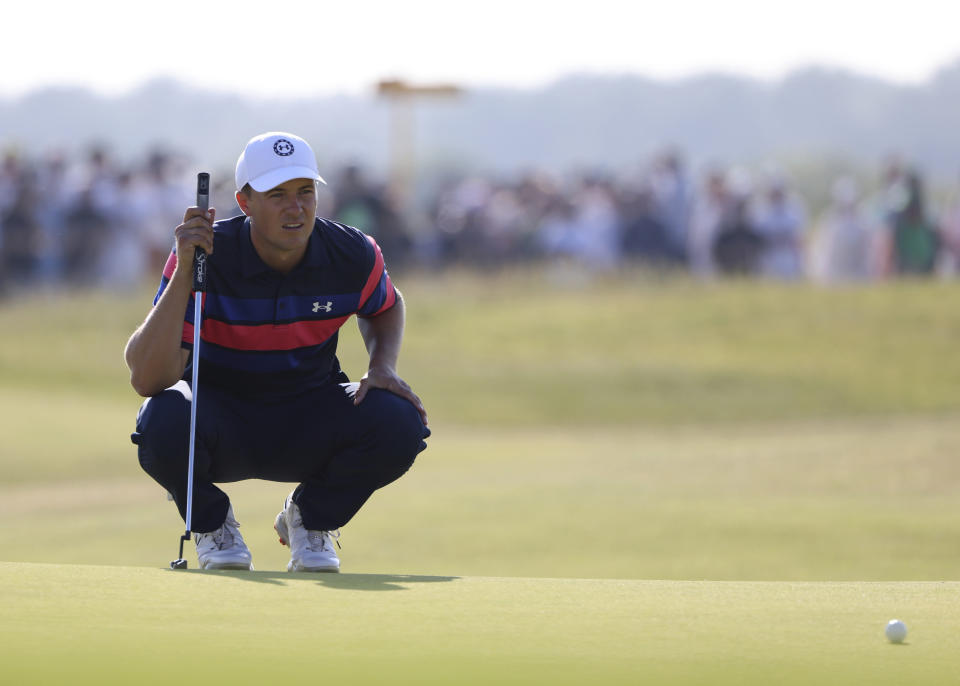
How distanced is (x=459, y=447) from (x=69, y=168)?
12.6 metres

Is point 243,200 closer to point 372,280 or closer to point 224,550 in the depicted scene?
point 372,280

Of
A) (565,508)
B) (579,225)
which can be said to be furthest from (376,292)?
(579,225)

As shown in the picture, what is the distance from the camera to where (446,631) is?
11.7 feet

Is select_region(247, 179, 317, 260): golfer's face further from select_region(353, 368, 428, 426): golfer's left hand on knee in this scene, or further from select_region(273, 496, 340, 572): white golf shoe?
select_region(273, 496, 340, 572): white golf shoe

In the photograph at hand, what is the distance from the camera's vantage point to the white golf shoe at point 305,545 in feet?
16.8

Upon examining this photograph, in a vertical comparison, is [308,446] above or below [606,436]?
below

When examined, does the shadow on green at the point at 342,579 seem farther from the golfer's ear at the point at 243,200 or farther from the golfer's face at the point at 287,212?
the golfer's ear at the point at 243,200

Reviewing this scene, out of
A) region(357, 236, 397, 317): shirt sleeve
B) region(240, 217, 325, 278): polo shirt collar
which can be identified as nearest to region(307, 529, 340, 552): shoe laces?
region(357, 236, 397, 317): shirt sleeve

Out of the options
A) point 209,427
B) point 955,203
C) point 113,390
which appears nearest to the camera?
point 209,427

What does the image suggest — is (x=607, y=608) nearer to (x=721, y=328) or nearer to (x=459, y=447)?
(x=459, y=447)

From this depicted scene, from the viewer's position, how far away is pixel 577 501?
10680 mm

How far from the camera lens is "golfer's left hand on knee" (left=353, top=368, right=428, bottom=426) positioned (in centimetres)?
529

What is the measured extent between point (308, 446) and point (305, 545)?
0.33 metres

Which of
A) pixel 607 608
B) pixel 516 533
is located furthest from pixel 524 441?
pixel 607 608
